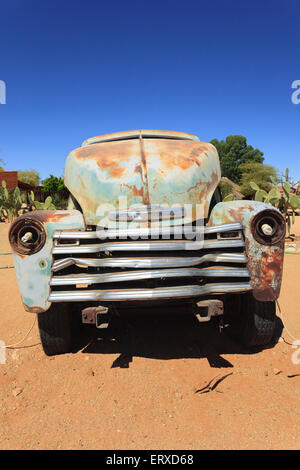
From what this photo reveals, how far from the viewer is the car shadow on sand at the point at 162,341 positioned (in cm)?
263

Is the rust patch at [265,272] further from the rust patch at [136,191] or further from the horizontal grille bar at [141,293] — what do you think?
the rust patch at [136,191]

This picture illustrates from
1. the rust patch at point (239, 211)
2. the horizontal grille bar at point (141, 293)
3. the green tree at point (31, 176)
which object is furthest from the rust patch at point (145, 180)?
the green tree at point (31, 176)

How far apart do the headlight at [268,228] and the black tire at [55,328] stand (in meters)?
1.67

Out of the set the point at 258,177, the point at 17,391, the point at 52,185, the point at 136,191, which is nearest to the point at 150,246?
the point at 136,191

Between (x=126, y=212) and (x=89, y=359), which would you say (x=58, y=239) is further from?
(x=89, y=359)

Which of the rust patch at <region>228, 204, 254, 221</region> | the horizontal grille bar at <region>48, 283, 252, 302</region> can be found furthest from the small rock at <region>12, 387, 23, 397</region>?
the rust patch at <region>228, 204, 254, 221</region>

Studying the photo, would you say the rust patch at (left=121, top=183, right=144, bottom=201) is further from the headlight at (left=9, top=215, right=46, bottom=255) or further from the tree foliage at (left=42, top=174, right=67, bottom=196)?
the tree foliage at (left=42, top=174, right=67, bottom=196)

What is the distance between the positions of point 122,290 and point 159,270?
0.99 feet

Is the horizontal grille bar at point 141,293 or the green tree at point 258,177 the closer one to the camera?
the horizontal grille bar at point 141,293

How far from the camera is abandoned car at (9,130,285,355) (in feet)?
6.75

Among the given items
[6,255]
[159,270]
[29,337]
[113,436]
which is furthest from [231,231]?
[6,255]

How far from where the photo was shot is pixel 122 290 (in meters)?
2.05

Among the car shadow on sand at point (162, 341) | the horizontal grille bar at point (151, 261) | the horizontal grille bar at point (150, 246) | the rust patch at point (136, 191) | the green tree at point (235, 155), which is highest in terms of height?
the green tree at point (235, 155)

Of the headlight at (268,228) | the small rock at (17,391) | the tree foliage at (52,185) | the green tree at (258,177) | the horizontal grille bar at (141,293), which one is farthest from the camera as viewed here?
the green tree at (258,177)
